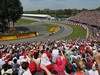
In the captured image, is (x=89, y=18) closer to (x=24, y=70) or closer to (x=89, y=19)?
(x=89, y=19)

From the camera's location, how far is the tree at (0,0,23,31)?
10569cm

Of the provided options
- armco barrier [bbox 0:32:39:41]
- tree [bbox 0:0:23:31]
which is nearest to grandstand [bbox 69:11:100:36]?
tree [bbox 0:0:23:31]

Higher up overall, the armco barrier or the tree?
the tree

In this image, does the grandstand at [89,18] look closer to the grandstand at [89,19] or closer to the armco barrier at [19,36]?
the grandstand at [89,19]

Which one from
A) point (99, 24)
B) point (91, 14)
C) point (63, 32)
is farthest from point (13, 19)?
point (91, 14)

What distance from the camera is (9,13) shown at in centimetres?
10612

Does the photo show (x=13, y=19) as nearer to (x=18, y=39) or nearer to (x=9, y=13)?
(x=9, y=13)

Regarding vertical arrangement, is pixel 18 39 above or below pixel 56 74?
below

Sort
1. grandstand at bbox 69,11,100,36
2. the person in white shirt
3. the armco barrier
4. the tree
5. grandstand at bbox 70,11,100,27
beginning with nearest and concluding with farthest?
the person in white shirt < the armco barrier < the tree < grandstand at bbox 69,11,100,36 < grandstand at bbox 70,11,100,27

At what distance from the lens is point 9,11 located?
346 feet

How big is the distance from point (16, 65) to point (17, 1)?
3880 inches

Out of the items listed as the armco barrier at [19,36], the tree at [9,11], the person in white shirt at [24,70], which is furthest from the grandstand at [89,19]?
the person in white shirt at [24,70]

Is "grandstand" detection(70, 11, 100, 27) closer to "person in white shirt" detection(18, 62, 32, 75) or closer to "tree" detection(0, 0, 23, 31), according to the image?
"tree" detection(0, 0, 23, 31)

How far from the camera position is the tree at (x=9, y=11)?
10569cm
